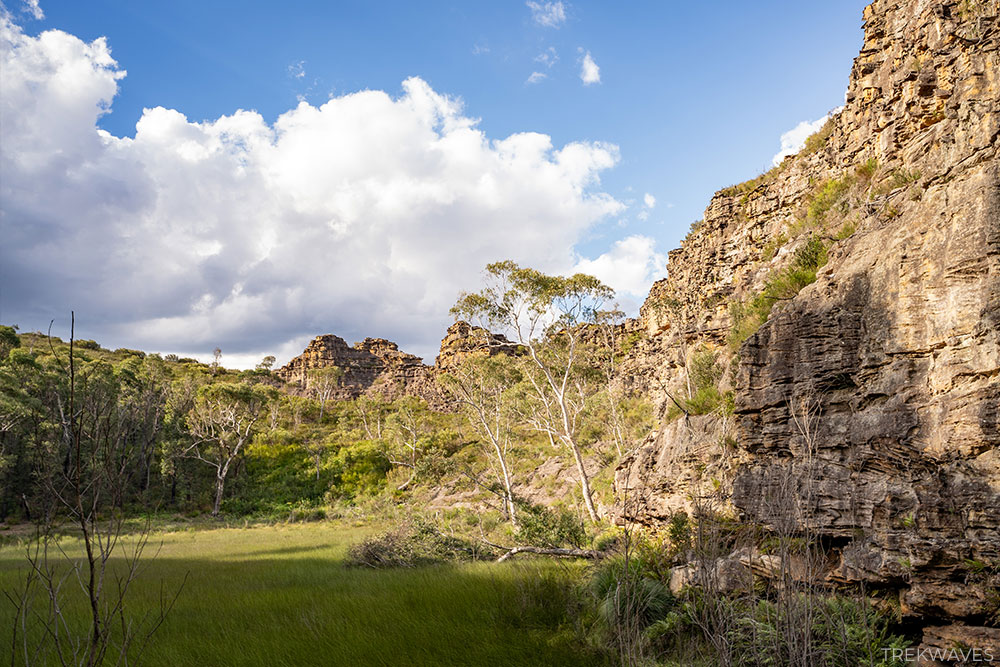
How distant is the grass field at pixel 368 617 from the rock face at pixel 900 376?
3.41 meters

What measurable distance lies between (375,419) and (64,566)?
43.2 metres

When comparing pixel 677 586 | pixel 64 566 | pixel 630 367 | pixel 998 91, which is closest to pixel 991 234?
pixel 998 91

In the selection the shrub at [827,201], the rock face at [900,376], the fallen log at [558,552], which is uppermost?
the shrub at [827,201]

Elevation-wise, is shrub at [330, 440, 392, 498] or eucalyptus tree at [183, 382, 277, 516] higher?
eucalyptus tree at [183, 382, 277, 516]

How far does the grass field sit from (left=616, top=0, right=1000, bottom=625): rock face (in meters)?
3.41

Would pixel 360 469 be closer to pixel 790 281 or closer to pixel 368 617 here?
pixel 368 617

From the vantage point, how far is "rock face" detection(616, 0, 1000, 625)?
19.7 feet

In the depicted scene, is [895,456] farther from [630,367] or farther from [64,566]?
[630,367]

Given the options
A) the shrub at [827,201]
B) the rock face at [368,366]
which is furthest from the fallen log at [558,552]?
the rock face at [368,366]

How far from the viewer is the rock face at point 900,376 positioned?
6.01 meters

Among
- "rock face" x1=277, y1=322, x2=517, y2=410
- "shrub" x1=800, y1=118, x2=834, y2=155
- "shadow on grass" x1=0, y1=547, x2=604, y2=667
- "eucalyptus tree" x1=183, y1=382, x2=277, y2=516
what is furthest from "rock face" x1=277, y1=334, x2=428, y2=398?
"shadow on grass" x1=0, y1=547, x2=604, y2=667

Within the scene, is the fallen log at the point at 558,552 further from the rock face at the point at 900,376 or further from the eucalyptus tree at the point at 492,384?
the eucalyptus tree at the point at 492,384

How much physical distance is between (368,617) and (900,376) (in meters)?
9.44

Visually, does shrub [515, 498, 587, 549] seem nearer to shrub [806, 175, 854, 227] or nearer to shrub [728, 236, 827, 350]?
shrub [728, 236, 827, 350]
